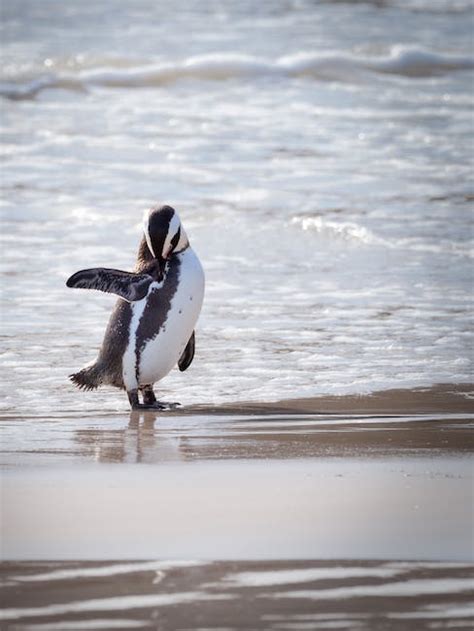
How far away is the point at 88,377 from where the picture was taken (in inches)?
228

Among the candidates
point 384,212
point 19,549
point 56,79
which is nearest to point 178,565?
point 19,549

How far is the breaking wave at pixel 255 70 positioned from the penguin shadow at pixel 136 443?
12.2 meters

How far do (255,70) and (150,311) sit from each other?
40.9 feet

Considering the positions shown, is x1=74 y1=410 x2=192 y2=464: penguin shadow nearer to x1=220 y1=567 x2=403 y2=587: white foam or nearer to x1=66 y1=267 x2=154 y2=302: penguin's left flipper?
x1=66 y1=267 x2=154 y2=302: penguin's left flipper

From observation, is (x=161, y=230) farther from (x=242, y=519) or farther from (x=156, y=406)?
(x=242, y=519)

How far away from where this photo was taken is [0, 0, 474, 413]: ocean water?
646 centimetres

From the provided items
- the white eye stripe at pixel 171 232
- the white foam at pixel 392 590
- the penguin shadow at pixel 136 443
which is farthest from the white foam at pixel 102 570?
the white eye stripe at pixel 171 232

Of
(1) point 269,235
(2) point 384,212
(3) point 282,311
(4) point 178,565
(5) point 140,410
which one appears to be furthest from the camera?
(2) point 384,212

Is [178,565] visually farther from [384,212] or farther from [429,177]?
[429,177]

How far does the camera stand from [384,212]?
33.7 feet

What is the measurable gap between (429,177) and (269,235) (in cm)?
239

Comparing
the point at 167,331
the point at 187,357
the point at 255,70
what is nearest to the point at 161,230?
the point at 167,331

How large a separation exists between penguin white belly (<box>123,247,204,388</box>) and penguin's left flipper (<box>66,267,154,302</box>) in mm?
52

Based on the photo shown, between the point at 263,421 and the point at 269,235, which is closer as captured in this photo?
the point at 263,421
